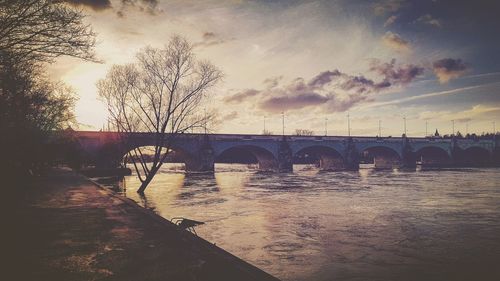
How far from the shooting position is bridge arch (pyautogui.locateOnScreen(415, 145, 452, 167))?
106688 mm

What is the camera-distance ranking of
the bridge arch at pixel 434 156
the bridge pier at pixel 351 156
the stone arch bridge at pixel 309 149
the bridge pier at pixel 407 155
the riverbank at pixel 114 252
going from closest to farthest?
the riverbank at pixel 114 252, the stone arch bridge at pixel 309 149, the bridge pier at pixel 351 156, the bridge pier at pixel 407 155, the bridge arch at pixel 434 156

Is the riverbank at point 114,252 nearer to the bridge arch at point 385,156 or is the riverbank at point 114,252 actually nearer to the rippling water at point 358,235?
the rippling water at point 358,235

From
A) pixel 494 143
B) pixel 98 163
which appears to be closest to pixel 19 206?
pixel 98 163

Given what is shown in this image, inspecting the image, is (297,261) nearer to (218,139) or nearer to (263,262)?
(263,262)

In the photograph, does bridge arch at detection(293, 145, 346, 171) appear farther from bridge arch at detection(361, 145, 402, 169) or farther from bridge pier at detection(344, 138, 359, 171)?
bridge arch at detection(361, 145, 402, 169)

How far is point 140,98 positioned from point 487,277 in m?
23.3

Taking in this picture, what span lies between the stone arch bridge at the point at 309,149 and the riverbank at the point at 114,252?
37636mm

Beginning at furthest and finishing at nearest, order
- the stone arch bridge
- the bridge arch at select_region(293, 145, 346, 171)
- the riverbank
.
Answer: the bridge arch at select_region(293, 145, 346, 171) < the stone arch bridge < the riverbank

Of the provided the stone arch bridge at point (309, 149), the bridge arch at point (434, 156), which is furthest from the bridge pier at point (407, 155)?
the bridge arch at point (434, 156)

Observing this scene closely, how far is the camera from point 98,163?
63.8 m

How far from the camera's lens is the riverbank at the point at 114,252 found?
20.5 feet

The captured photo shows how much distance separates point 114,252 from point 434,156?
125 meters

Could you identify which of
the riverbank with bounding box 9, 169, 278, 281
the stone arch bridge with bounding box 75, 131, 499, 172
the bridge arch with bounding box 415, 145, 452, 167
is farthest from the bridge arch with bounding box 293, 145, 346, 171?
the riverbank with bounding box 9, 169, 278, 281

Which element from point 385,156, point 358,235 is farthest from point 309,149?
point 358,235
